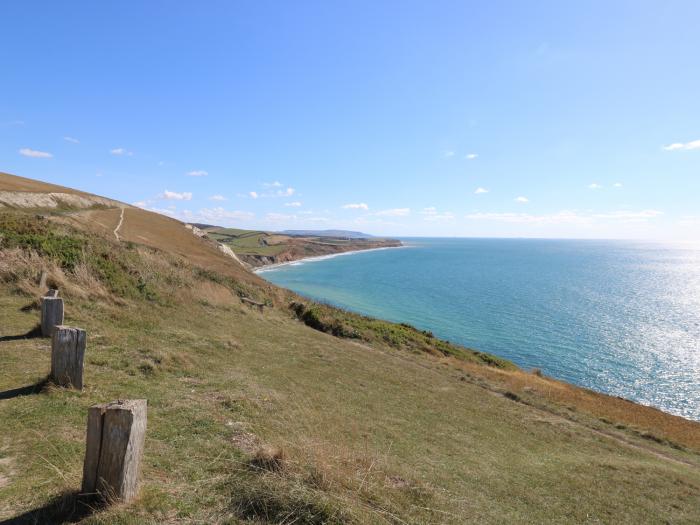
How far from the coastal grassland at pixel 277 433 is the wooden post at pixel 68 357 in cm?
31

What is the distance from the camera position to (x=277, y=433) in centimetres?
782

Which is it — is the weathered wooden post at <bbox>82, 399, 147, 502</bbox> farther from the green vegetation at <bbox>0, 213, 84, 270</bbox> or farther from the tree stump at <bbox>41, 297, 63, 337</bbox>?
the green vegetation at <bbox>0, 213, 84, 270</bbox>

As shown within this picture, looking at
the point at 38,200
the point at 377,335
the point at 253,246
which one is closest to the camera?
the point at 377,335

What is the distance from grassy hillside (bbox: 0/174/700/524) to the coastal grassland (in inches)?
1.6

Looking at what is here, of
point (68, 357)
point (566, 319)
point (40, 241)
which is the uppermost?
point (40, 241)

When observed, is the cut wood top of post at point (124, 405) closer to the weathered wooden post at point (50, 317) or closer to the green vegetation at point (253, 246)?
the weathered wooden post at point (50, 317)

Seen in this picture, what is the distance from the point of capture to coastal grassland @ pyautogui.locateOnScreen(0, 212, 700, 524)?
5016 millimetres

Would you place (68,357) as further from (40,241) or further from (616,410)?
(616,410)

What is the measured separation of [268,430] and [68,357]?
4.47 m

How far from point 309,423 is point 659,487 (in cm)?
1146

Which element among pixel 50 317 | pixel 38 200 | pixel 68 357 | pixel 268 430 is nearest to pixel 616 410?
pixel 268 430

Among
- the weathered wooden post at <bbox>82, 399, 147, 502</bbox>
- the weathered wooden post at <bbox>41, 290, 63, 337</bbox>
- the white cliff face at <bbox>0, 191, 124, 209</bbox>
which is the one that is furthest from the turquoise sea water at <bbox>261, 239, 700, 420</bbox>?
the weathered wooden post at <bbox>41, 290, 63, 337</bbox>

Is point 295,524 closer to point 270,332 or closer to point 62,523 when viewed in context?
point 62,523

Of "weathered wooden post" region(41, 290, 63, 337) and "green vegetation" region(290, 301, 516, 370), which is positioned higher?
"weathered wooden post" region(41, 290, 63, 337)
